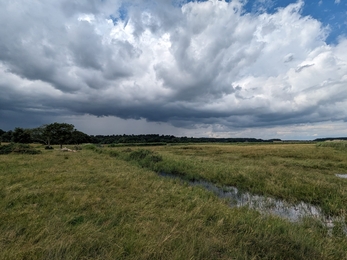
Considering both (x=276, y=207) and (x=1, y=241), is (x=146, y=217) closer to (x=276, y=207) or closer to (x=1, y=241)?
(x=1, y=241)

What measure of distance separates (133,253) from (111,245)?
70 centimetres

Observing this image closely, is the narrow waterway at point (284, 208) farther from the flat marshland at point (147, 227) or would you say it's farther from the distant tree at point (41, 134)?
the distant tree at point (41, 134)

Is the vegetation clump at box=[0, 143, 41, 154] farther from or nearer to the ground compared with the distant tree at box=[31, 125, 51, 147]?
nearer to the ground

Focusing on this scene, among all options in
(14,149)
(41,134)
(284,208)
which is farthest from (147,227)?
(41,134)

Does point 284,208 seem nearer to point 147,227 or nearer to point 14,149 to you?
point 147,227

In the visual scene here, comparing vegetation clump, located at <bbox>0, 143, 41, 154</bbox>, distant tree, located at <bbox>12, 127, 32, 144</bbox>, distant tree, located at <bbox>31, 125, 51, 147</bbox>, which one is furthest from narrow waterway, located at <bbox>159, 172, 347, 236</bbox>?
distant tree, located at <bbox>12, 127, 32, 144</bbox>

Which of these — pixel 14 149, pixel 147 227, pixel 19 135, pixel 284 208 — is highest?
pixel 19 135

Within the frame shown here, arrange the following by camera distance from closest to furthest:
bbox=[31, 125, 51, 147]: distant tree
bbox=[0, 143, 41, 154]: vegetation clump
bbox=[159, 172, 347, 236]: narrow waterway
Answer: bbox=[159, 172, 347, 236]: narrow waterway < bbox=[0, 143, 41, 154]: vegetation clump < bbox=[31, 125, 51, 147]: distant tree

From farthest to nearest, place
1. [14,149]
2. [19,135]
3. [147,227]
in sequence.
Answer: [19,135] < [14,149] < [147,227]

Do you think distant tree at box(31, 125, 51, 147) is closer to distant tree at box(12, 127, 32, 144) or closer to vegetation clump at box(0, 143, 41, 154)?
distant tree at box(12, 127, 32, 144)

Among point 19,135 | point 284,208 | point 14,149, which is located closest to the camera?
point 284,208

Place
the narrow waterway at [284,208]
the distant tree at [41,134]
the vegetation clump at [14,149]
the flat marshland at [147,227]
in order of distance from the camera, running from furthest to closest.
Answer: the distant tree at [41,134] → the vegetation clump at [14,149] → the narrow waterway at [284,208] → the flat marshland at [147,227]

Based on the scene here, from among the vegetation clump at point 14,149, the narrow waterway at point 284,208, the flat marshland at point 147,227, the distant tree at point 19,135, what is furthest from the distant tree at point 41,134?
the narrow waterway at point 284,208

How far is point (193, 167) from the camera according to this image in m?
20.0
